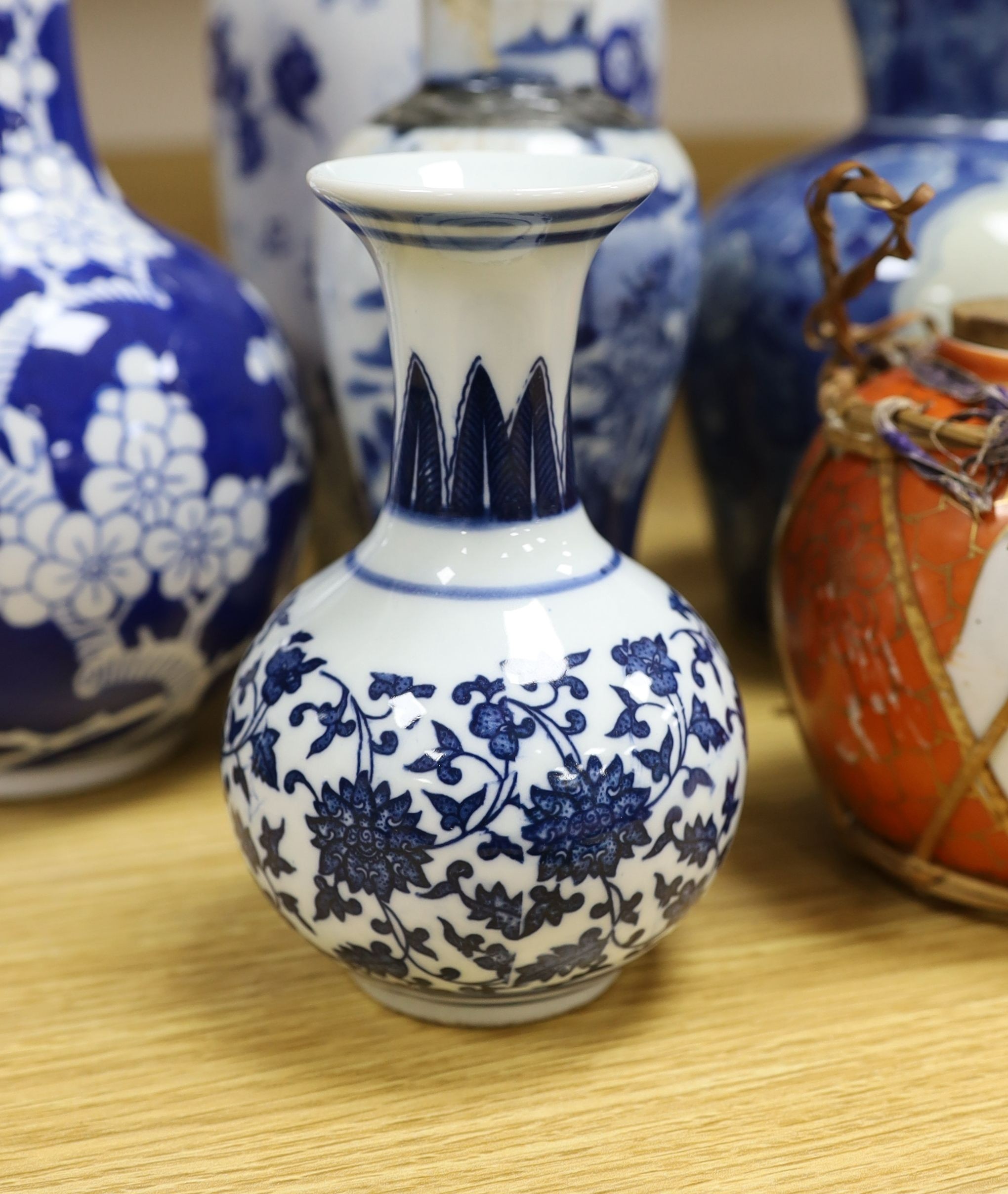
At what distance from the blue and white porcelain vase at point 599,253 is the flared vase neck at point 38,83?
0.14m

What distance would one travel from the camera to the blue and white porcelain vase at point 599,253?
69cm

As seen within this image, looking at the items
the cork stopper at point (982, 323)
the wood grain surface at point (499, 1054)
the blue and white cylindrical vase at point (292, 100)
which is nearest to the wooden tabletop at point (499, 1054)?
the wood grain surface at point (499, 1054)

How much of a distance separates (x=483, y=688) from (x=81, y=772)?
0.34 m

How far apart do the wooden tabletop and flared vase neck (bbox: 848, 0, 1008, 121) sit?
42cm

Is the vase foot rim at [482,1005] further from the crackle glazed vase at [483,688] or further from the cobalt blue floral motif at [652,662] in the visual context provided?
the cobalt blue floral motif at [652,662]

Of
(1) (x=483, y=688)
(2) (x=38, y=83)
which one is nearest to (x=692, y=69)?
(2) (x=38, y=83)

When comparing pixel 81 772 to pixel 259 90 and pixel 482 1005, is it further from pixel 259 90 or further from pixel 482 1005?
pixel 259 90

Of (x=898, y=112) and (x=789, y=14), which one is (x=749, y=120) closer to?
(x=789, y=14)

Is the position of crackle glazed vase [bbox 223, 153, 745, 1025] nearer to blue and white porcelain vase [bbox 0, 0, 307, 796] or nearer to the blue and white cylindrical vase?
blue and white porcelain vase [bbox 0, 0, 307, 796]

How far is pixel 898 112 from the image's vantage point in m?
0.82

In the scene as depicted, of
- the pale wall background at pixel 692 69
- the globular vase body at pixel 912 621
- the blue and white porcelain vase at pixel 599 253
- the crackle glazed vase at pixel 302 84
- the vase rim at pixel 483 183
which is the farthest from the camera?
the pale wall background at pixel 692 69

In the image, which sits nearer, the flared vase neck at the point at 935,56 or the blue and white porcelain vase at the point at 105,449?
the blue and white porcelain vase at the point at 105,449

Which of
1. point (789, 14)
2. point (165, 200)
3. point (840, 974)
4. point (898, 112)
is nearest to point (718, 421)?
point (898, 112)

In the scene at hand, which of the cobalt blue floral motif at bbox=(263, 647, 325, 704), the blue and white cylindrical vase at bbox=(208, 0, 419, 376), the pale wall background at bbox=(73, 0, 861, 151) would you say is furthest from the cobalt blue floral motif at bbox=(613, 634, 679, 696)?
the pale wall background at bbox=(73, 0, 861, 151)
